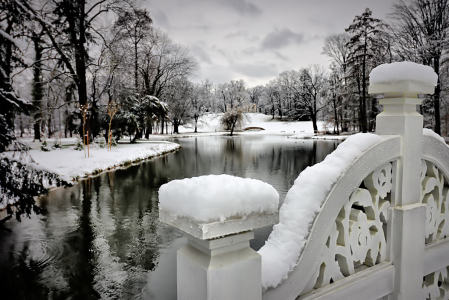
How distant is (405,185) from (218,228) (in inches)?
53.4

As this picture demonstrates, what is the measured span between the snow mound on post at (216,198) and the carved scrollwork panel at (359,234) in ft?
2.01

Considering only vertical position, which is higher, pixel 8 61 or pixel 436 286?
pixel 8 61

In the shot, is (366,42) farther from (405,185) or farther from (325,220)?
(325,220)

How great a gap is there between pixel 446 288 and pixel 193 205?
2.36m

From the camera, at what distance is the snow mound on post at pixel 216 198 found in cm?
88

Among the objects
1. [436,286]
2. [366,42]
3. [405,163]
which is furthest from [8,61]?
[366,42]

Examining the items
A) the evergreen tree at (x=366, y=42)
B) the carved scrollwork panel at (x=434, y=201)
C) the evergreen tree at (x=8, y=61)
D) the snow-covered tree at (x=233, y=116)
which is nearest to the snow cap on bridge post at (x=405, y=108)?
the carved scrollwork panel at (x=434, y=201)

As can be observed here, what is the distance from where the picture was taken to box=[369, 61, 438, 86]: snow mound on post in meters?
1.58

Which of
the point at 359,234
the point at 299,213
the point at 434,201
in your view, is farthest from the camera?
the point at 434,201

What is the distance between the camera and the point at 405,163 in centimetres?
170

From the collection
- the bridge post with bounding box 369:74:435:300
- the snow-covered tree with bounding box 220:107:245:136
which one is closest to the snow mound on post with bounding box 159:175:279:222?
the bridge post with bounding box 369:74:435:300

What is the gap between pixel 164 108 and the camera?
27.4 meters

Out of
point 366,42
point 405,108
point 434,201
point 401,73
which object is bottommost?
point 434,201

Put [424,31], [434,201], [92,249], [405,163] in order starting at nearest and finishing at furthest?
[405,163]
[434,201]
[92,249]
[424,31]
